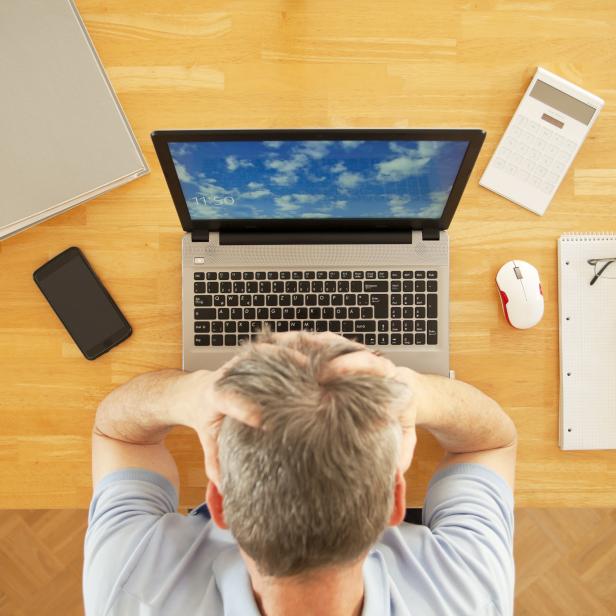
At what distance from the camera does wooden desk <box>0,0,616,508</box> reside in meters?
0.98

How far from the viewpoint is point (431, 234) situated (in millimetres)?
935

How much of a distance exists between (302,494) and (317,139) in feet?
1.39

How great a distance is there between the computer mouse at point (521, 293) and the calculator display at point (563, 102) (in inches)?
10.5

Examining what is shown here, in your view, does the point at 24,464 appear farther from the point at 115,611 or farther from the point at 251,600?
the point at 251,600

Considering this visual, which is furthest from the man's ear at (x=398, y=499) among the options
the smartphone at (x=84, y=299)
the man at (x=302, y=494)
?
the smartphone at (x=84, y=299)

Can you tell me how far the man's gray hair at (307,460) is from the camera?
0.55 m

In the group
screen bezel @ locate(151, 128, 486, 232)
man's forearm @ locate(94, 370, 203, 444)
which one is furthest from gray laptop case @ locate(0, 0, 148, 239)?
man's forearm @ locate(94, 370, 203, 444)

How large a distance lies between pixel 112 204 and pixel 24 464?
1.50 ft

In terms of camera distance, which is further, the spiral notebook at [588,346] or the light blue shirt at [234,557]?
the spiral notebook at [588,346]

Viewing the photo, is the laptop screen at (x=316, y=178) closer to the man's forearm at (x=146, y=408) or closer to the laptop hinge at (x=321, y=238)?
the laptop hinge at (x=321, y=238)

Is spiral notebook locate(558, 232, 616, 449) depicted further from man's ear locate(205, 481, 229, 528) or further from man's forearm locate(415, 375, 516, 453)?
man's ear locate(205, 481, 229, 528)

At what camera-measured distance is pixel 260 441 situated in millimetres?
561

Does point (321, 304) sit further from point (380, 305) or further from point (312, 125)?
point (312, 125)

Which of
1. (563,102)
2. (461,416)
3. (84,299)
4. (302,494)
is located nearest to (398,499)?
(302,494)
